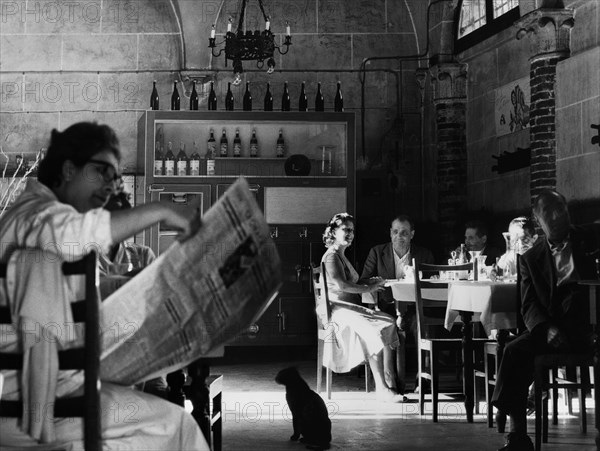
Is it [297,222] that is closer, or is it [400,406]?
[400,406]

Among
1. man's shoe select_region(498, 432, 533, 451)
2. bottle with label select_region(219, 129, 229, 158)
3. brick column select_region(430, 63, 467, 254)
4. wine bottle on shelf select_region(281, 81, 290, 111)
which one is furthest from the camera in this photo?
wine bottle on shelf select_region(281, 81, 290, 111)

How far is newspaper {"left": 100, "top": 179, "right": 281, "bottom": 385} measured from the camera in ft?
5.84

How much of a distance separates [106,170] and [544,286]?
2.83 metres

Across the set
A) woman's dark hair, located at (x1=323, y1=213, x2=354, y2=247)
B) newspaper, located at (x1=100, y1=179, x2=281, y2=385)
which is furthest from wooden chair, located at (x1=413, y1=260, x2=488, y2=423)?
newspaper, located at (x1=100, y1=179, x2=281, y2=385)

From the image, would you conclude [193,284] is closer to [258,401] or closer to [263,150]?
[258,401]

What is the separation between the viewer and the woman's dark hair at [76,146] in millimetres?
1986

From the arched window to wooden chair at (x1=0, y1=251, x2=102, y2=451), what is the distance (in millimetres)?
7214

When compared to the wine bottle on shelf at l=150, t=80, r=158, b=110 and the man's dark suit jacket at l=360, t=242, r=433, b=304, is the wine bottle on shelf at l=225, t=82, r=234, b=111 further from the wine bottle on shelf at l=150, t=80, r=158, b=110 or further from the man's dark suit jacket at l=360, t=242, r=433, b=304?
the man's dark suit jacket at l=360, t=242, r=433, b=304

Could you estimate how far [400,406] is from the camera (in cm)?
582

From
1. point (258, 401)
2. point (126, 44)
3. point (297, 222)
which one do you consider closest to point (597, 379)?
point (258, 401)

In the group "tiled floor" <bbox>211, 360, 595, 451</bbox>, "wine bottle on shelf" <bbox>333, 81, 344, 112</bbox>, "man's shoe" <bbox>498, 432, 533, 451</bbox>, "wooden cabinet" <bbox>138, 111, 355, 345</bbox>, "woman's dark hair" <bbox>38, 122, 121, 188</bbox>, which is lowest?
"tiled floor" <bbox>211, 360, 595, 451</bbox>

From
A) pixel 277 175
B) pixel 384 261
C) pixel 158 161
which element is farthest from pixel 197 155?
pixel 384 261

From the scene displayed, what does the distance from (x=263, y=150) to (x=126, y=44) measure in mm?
2163

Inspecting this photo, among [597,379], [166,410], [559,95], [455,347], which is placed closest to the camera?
[166,410]
